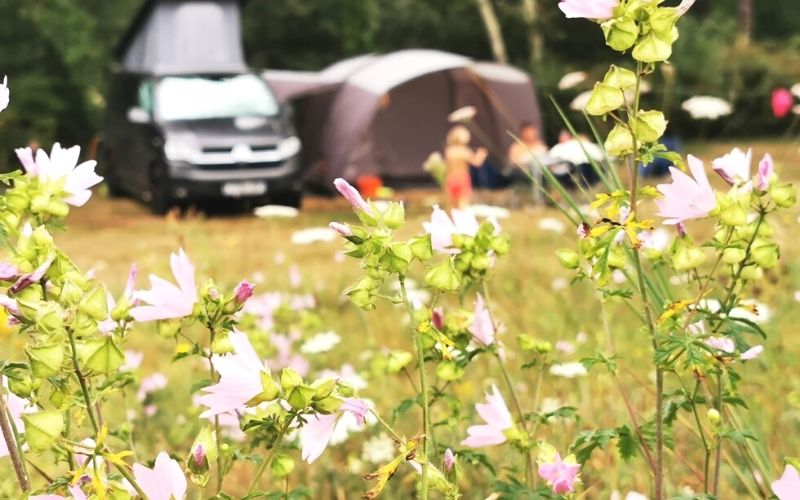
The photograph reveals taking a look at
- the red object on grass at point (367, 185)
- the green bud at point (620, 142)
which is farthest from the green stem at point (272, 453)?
the red object on grass at point (367, 185)

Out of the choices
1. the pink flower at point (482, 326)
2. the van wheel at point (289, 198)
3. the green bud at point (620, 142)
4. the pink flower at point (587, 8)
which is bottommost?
the van wheel at point (289, 198)

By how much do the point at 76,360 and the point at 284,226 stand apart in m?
10.6

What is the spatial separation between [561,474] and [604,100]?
43 centimetres

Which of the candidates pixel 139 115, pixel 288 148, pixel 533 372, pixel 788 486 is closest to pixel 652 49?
pixel 788 486

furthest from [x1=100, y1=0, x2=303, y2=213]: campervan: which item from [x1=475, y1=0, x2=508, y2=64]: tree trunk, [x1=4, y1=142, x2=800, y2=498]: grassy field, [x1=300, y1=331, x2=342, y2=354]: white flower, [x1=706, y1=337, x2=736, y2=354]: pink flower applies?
[x1=706, y1=337, x2=736, y2=354]: pink flower

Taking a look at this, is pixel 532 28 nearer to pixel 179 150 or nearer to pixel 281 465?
pixel 179 150

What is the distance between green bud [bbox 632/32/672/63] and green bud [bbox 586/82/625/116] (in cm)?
4

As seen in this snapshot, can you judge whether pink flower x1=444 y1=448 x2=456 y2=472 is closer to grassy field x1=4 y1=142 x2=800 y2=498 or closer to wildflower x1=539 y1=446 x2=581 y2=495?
wildflower x1=539 y1=446 x2=581 y2=495

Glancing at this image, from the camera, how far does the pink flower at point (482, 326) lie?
152cm

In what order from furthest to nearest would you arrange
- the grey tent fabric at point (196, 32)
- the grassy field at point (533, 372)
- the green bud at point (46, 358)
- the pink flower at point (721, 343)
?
the grey tent fabric at point (196, 32) → the grassy field at point (533, 372) → the pink flower at point (721, 343) → the green bud at point (46, 358)

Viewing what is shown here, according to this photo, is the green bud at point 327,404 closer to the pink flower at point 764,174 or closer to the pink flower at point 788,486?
the pink flower at point 788,486

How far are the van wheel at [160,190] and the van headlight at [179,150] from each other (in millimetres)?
200

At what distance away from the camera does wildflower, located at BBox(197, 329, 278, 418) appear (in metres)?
0.93

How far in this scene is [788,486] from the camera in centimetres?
97
